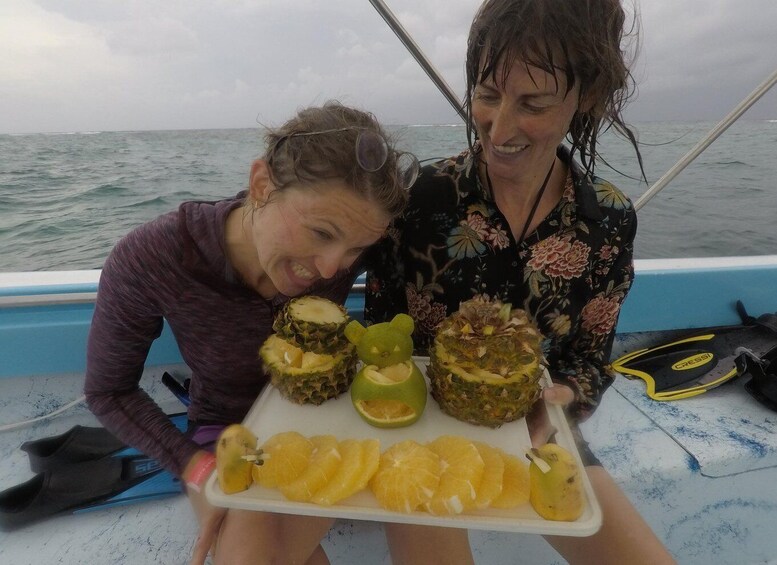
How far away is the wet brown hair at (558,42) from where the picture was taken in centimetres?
82

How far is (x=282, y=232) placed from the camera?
82 centimetres

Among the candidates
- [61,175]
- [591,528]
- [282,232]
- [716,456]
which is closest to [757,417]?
[716,456]

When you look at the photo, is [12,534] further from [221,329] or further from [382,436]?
[382,436]

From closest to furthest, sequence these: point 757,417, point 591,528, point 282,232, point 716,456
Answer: point 591,528 < point 282,232 < point 716,456 < point 757,417

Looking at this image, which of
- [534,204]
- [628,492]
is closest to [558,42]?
[534,204]

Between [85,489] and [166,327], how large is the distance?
1.60 feet

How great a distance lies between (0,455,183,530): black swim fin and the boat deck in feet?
0.09

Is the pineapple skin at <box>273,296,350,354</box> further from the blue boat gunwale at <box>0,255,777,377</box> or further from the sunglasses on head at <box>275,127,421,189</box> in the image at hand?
the blue boat gunwale at <box>0,255,777,377</box>

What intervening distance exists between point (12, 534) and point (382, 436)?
1.06 m

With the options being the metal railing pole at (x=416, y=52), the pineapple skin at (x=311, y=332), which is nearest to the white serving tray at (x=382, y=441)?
the pineapple skin at (x=311, y=332)

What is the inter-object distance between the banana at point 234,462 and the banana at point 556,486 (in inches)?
17.2

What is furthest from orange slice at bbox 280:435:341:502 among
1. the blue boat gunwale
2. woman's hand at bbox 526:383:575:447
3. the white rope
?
the white rope

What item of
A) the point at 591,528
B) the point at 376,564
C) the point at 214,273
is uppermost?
the point at 214,273

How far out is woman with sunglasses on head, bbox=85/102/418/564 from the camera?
0.80 m
